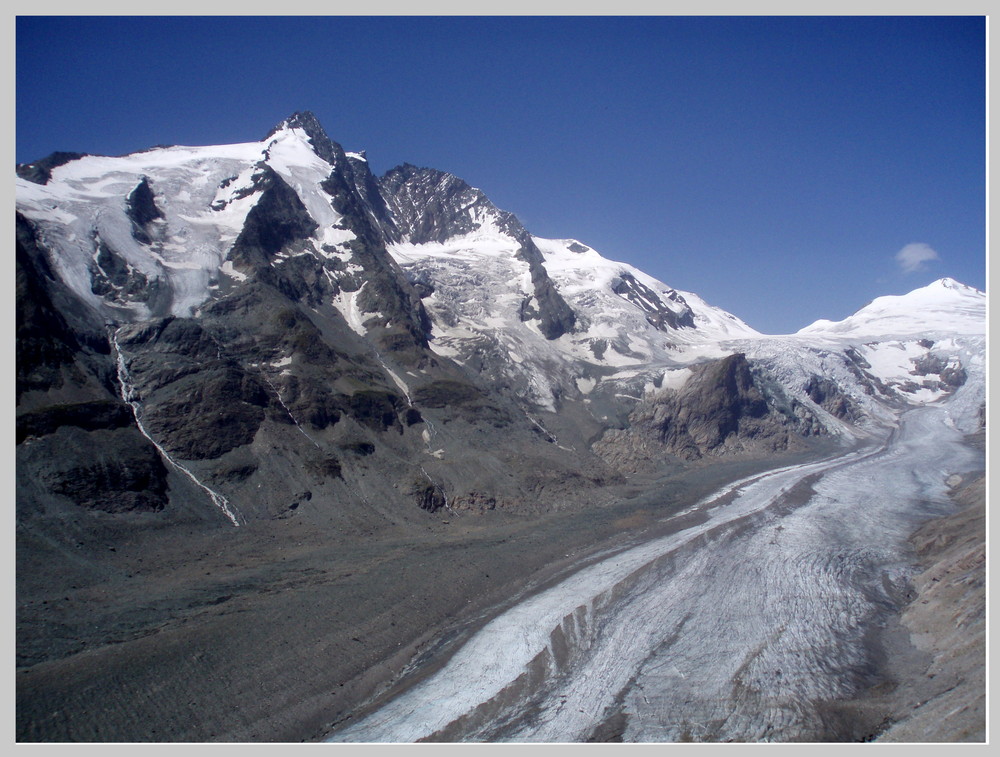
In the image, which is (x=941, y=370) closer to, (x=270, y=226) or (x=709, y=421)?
(x=709, y=421)

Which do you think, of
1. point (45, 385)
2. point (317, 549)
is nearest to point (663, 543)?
point (317, 549)

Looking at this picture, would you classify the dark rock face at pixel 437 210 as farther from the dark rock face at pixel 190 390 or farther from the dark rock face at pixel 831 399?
the dark rock face at pixel 190 390

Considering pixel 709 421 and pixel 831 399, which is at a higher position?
pixel 831 399

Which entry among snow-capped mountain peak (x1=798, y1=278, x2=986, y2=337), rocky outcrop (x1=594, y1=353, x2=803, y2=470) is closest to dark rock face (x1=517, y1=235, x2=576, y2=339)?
rocky outcrop (x1=594, y1=353, x2=803, y2=470)

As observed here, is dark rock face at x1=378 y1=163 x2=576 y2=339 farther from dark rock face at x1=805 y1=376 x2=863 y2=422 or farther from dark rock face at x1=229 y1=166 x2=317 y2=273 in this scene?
dark rock face at x1=805 y1=376 x2=863 y2=422

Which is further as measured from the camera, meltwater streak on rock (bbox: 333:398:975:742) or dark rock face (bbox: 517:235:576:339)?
dark rock face (bbox: 517:235:576:339)

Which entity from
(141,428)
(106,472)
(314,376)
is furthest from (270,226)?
(106,472)

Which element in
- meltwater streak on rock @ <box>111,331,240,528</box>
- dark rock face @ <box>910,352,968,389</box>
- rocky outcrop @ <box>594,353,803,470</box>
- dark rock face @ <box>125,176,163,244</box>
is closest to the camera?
meltwater streak on rock @ <box>111,331,240,528</box>
